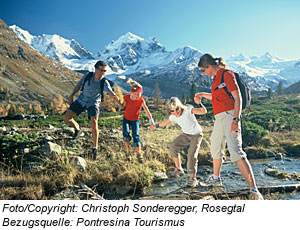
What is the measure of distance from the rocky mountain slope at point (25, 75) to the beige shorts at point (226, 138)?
111m

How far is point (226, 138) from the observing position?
10.3ft

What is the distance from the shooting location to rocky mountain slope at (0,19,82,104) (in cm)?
10256

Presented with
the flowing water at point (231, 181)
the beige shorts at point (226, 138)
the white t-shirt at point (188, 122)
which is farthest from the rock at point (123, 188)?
the beige shorts at point (226, 138)

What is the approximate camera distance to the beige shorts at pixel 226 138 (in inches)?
117

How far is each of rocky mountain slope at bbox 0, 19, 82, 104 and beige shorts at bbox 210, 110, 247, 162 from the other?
11099 centimetres

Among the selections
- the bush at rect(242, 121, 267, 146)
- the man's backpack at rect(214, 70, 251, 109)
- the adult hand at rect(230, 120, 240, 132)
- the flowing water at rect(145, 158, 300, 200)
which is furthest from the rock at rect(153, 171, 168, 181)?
the bush at rect(242, 121, 267, 146)

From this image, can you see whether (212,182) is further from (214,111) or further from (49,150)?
(49,150)

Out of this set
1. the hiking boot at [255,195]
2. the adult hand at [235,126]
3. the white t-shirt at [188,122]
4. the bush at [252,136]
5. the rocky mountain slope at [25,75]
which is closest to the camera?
the hiking boot at [255,195]

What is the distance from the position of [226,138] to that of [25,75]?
146 meters

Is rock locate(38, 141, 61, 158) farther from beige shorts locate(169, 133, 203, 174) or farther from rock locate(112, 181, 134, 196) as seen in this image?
beige shorts locate(169, 133, 203, 174)

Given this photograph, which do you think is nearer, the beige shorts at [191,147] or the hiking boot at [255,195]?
the hiking boot at [255,195]

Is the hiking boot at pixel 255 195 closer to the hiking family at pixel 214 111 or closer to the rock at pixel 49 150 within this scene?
the hiking family at pixel 214 111

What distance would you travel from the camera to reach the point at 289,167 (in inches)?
249
